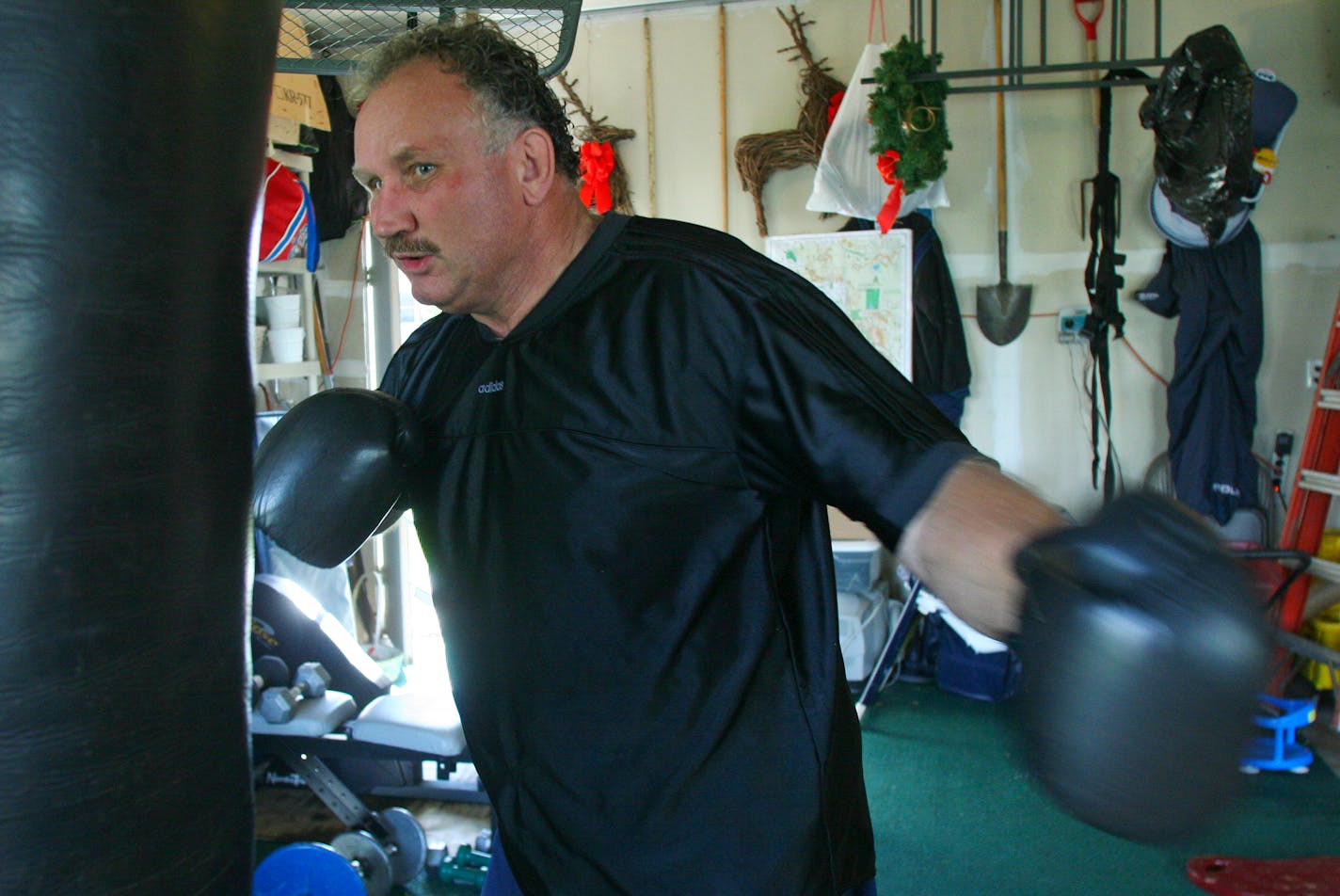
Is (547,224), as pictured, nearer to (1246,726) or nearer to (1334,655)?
(1246,726)

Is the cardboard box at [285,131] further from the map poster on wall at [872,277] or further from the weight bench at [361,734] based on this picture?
the map poster on wall at [872,277]

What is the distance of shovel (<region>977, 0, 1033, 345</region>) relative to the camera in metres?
4.30

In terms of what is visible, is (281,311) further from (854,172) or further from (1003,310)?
(1003,310)

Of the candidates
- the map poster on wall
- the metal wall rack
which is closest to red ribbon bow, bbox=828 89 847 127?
the metal wall rack

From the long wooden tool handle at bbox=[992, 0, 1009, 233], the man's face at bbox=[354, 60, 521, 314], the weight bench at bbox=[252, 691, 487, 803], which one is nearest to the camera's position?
the man's face at bbox=[354, 60, 521, 314]

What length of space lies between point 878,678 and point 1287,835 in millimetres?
1429

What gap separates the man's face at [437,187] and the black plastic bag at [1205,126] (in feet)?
10.8

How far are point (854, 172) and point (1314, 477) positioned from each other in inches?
81.9

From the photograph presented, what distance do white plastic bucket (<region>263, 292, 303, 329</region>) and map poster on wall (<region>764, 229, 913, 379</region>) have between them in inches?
79.1

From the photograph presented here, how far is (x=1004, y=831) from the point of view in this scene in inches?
115

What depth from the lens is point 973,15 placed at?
4.32m

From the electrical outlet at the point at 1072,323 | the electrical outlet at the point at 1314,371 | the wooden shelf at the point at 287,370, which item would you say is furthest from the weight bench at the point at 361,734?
the electrical outlet at the point at 1314,371

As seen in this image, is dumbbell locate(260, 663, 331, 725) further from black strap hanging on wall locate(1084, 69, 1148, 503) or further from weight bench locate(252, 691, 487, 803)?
black strap hanging on wall locate(1084, 69, 1148, 503)

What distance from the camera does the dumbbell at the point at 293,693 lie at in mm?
2602
